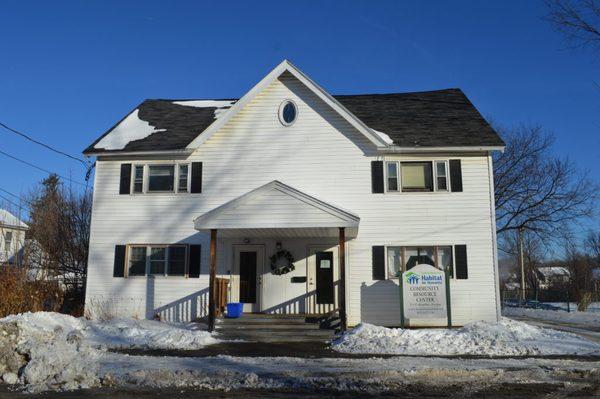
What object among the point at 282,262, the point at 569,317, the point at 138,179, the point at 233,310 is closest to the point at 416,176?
the point at 282,262

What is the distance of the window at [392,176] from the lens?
53.0 ft

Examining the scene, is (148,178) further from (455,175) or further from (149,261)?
(455,175)

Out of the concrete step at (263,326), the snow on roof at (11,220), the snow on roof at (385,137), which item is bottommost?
the concrete step at (263,326)

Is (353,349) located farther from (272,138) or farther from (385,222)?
(272,138)

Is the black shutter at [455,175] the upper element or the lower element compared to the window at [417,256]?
upper

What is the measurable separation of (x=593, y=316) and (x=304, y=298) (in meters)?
13.9

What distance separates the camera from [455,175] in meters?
16.0

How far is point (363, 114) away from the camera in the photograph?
61.5 ft

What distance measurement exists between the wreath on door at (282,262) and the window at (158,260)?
3512 millimetres

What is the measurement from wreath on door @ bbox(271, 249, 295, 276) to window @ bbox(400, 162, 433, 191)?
4224 mm

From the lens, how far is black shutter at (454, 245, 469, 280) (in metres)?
15.5

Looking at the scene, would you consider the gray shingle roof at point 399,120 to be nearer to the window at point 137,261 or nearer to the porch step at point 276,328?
the window at point 137,261

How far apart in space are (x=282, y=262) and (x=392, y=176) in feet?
14.5

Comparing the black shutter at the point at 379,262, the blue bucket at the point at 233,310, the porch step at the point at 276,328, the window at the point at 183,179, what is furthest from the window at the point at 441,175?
the window at the point at 183,179
